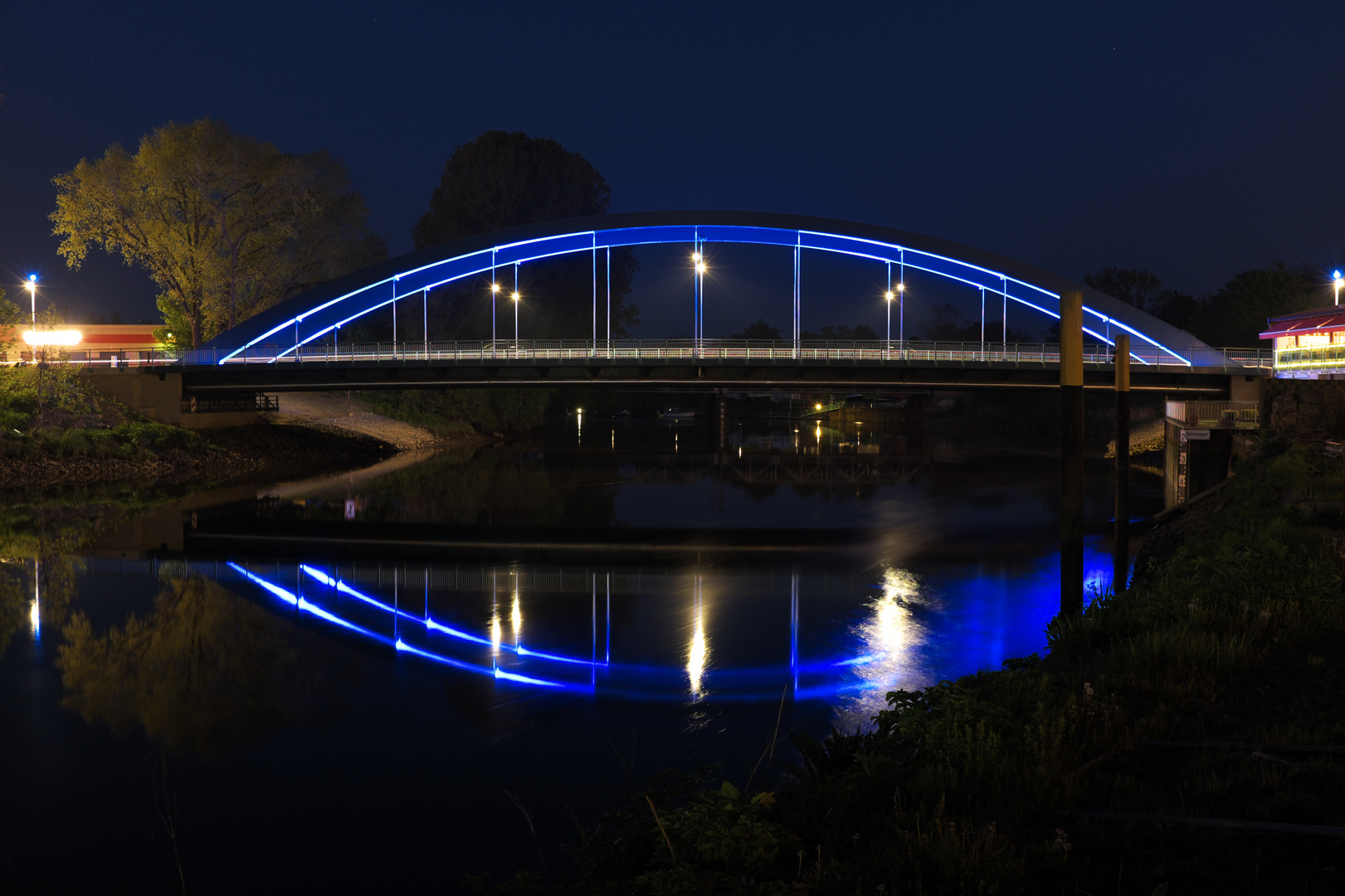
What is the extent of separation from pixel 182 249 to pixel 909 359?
38.1m

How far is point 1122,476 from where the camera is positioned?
21.5 m

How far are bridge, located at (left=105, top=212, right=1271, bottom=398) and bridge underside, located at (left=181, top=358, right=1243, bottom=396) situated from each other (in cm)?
6

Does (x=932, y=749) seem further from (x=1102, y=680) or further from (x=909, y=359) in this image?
(x=909, y=359)

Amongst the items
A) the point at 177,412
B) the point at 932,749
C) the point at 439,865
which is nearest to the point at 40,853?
the point at 439,865

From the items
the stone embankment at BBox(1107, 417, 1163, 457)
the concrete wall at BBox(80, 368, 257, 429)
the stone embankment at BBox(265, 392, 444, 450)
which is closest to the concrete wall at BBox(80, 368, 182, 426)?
the concrete wall at BBox(80, 368, 257, 429)

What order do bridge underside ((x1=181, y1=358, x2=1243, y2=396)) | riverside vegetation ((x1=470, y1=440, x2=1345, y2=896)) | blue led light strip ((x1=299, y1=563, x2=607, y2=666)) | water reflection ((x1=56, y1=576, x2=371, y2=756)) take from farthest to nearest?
bridge underside ((x1=181, y1=358, x2=1243, y2=396)) < blue led light strip ((x1=299, y1=563, x2=607, y2=666)) < water reflection ((x1=56, y1=576, x2=371, y2=756)) < riverside vegetation ((x1=470, y1=440, x2=1345, y2=896))

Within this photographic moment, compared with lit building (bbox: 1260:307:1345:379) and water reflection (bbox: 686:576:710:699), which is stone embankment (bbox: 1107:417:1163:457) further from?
water reflection (bbox: 686:576:710:699)

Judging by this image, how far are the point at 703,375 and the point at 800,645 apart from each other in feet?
73.0

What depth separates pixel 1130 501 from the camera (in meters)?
29.5

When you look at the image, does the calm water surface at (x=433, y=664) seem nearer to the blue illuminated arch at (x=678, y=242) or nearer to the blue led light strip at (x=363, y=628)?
the blue led light strip at (x=363, y=628)

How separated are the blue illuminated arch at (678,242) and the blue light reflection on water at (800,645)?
22.9m

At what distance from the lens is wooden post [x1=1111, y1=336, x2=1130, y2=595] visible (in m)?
18.4

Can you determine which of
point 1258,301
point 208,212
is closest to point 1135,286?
point 1258,301

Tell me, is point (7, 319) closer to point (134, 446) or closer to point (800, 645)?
point (134, 446)
